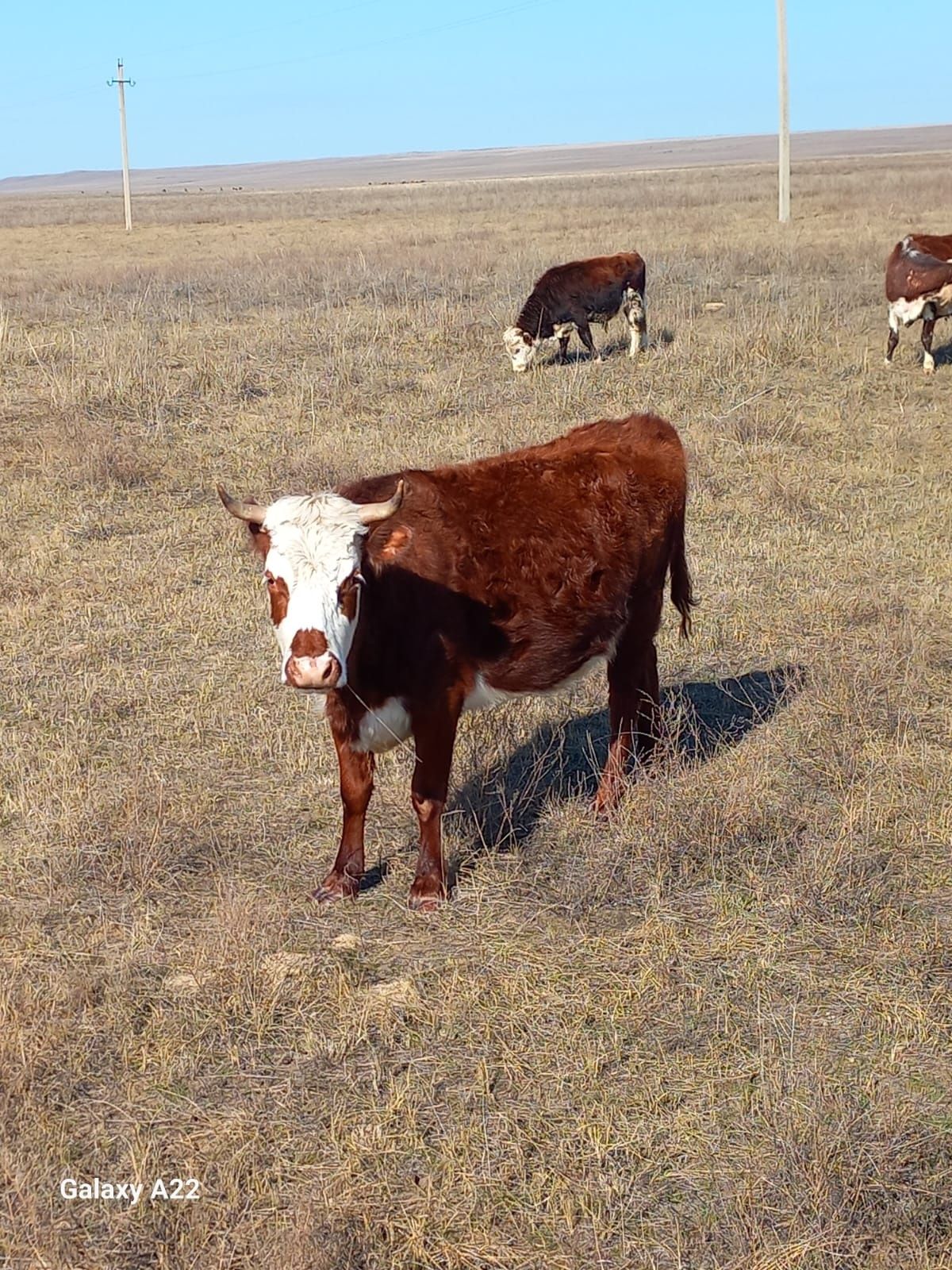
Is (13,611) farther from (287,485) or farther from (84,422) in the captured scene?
(84,422)

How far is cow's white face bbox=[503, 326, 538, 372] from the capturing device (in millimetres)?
14922

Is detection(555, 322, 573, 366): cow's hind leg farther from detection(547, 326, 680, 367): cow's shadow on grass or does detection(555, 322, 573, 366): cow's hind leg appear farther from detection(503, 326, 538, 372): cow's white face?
detection(503, 326, 538, 372): cow's white face

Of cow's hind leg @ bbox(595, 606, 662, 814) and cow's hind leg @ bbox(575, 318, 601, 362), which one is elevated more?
cow's hind leg @ bbox(575, 318, 601, 362)

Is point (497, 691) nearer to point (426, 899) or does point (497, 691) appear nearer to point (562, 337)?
point (426, 899)

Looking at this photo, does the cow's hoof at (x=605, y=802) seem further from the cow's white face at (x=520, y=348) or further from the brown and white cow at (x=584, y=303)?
the brown and white cow at (x=584, y=303)

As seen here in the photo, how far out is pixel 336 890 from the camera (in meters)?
4.96

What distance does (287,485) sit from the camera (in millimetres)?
10648

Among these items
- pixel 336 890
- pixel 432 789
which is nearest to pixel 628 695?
pixel 432 789

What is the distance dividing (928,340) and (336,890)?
11.9 metres

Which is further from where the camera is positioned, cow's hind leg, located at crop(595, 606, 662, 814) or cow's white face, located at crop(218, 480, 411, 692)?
cow's hind leg, located at crop(595, 606, 662, 814)

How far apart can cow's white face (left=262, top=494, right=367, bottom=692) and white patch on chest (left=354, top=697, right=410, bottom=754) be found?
488 millimetres

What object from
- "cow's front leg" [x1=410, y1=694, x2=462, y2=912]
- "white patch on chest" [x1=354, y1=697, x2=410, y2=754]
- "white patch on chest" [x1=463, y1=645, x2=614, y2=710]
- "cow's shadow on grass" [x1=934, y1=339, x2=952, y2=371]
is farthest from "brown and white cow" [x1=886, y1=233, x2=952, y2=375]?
"white patch on chest" [x1=354, y1=697, x2=410, y2=754]

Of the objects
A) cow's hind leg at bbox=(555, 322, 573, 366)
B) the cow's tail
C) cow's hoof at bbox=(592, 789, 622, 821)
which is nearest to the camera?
cow's hoof at bbox=(592, 789, 622, 821)

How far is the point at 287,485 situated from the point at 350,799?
604cm
